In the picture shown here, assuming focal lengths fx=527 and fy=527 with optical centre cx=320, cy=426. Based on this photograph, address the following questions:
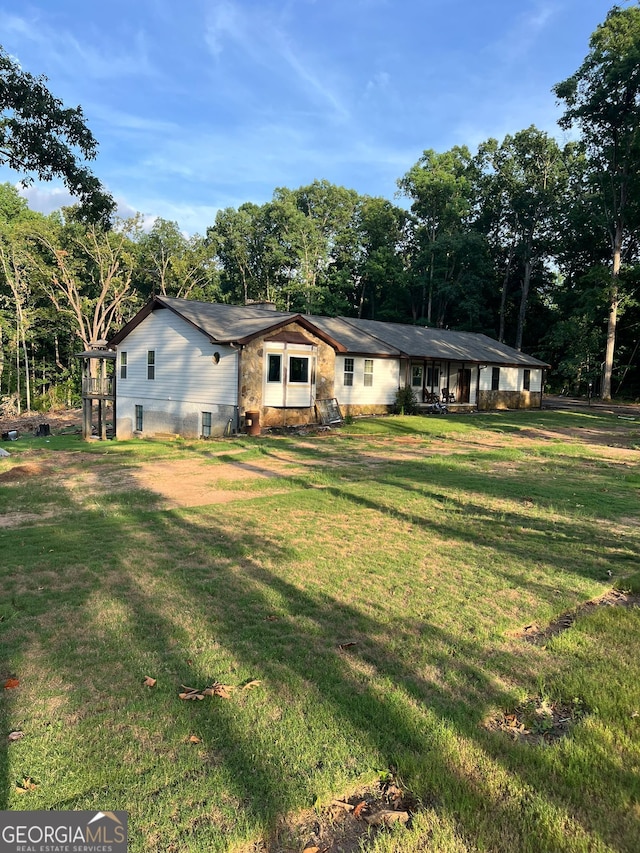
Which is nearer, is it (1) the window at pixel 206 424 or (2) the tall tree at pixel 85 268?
(1) the window at pixel 206 424

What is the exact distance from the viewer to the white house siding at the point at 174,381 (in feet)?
64.8

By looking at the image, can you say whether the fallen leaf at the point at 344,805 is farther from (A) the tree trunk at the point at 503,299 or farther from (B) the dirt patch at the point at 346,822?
(A) the tree trunk at the point at 503,299

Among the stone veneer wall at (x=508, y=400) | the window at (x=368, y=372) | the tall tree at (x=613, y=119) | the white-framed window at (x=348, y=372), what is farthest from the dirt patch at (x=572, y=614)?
the tall tree at (x=613, y=119)

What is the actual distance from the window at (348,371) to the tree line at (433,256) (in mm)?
16219

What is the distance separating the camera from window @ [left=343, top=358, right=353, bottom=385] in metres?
24.0

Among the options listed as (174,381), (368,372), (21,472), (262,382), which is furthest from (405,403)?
(21,472)

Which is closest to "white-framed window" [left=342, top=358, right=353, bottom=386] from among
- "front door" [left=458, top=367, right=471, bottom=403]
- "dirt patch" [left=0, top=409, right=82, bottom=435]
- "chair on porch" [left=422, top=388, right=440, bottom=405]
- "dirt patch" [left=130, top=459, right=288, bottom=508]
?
"chair on porch" [left=422, top=388, right=440, bottom=405]

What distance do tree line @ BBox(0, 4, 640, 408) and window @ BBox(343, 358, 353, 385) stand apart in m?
16.2

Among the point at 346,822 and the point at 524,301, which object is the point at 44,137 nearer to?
the point at 346,822

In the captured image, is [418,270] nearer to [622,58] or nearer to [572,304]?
[572,304]

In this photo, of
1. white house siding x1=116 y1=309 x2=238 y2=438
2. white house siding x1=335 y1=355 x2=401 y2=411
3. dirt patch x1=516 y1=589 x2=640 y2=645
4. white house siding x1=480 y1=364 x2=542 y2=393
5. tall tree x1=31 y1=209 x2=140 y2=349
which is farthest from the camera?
tall tree x1=31 y1=209 x2=140 y2=349

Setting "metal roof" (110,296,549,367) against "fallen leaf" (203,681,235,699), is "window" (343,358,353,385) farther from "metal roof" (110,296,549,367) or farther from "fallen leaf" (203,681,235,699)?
"fallen leaf" (203,681,235,699)

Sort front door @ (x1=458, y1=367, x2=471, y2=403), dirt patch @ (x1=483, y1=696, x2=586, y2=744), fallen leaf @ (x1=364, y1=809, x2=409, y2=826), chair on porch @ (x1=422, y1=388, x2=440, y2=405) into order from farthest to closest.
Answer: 1. front door @ (x1=458, y1=367, x2=471, y2=403)
2. chair on porch @ (x1=422, y1=388, x2=440, y2=405)
3. dirt patch @ (x1=483, y1=696, x2=586, y2=744)
4. fallen leaf @ (x1=364, y1=809, x2=409, y2=826)

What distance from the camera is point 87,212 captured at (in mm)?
13305
